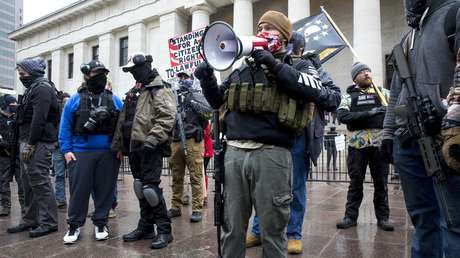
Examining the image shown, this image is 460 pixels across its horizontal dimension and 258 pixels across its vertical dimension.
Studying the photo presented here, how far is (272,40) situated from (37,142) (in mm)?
3574

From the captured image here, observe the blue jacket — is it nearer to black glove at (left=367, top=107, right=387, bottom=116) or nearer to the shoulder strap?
black glove at (left=367, top=107, right=387, bottom=116)

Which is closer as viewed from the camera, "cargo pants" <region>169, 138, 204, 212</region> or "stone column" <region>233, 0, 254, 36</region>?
"cargo pants" <region>169, 138, 204, 212</region>

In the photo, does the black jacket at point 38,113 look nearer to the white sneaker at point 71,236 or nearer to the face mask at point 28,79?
the face mask at point 28,79

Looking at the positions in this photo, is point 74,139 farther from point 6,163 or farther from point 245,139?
point 245,139

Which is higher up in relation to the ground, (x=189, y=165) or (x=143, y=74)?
(x=143, y=74)

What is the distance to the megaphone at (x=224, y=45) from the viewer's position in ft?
7.71

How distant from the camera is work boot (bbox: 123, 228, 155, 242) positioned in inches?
173

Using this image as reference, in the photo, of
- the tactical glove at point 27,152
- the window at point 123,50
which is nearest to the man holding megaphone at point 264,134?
the tactical glove at point 27,152

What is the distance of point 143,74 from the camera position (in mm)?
4438

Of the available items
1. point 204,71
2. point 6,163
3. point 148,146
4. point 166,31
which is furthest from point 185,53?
point 166,31

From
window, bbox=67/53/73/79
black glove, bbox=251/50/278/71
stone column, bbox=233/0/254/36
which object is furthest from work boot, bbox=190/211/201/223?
window, bbox=67/53/73/79

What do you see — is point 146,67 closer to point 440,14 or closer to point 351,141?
point 351,141

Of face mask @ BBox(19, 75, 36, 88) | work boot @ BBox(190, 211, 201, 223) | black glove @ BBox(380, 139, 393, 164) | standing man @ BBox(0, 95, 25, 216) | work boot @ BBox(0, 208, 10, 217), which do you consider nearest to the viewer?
black glove @ BBox(380, 139, 393, 164)

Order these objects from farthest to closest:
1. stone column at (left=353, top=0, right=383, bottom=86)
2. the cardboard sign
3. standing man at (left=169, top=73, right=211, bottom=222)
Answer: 1. stone column at (left=353, top=0, right=383, bottom=86)
2. the cardboard sign
3. standing man at (left=169, top=73, right=211, bottom=222)
